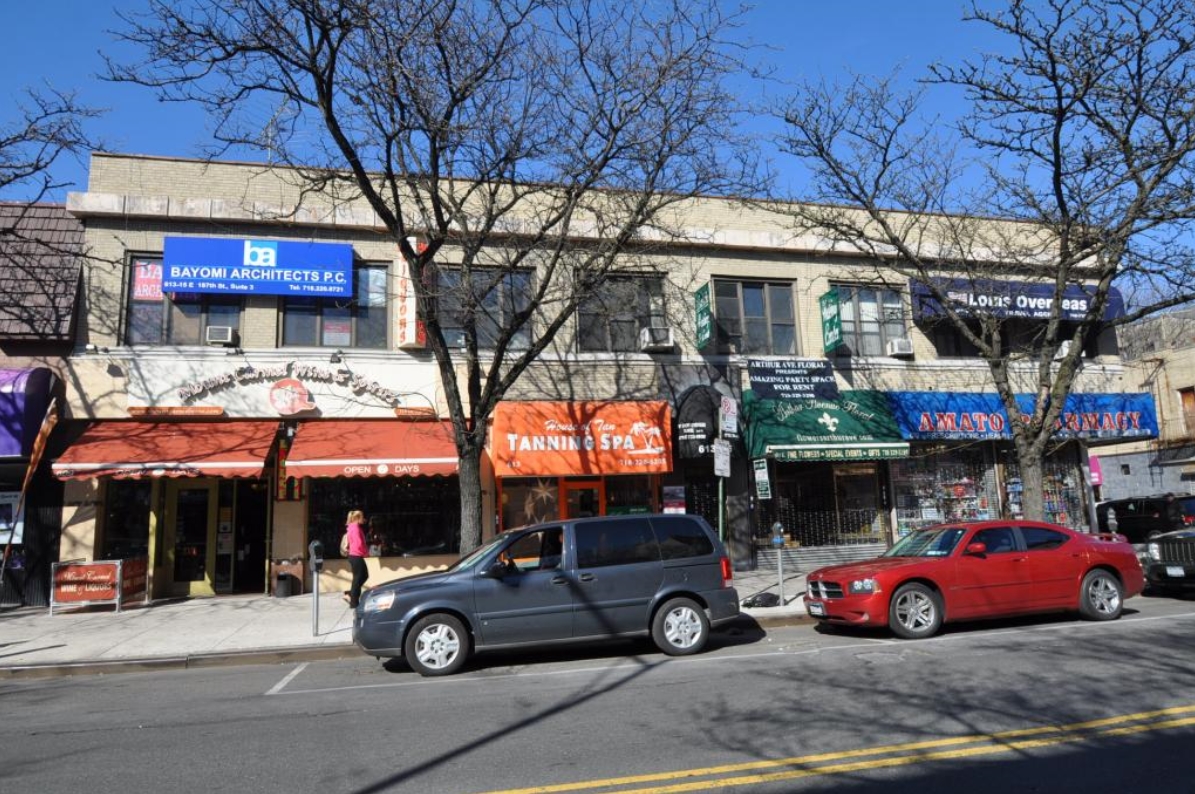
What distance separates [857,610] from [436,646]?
508 centimetres

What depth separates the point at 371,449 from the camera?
14.3 meters

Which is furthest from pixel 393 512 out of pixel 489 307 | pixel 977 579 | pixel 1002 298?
pixel 1002 298

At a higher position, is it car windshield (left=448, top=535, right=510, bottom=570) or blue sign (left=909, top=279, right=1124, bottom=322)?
blue sign (left=909, top=279, right=1124, bottom=322)

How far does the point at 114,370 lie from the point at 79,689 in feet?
26.2

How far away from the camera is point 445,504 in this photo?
15961mm

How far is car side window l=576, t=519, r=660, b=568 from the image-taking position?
9266 millimetres

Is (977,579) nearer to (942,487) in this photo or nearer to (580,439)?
(580,439)

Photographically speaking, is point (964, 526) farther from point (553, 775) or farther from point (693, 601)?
point (553, 775)

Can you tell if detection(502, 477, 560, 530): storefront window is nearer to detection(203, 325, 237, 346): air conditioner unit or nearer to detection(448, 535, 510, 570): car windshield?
detection(203, 325, 237, 346): air conditioner unit

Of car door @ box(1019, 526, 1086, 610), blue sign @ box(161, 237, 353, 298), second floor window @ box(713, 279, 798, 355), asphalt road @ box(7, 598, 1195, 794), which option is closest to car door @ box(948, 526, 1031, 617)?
car door @ box(1019, 526, 1086, 610)

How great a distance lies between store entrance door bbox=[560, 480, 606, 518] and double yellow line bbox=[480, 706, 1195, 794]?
1124 centimetres

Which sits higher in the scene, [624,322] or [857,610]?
[624,322]

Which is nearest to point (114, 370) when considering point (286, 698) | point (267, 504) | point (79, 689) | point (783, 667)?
point (267, 504)

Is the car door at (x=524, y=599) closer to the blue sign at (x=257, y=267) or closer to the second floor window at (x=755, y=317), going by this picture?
the blue sign at (x=257, y=267)
